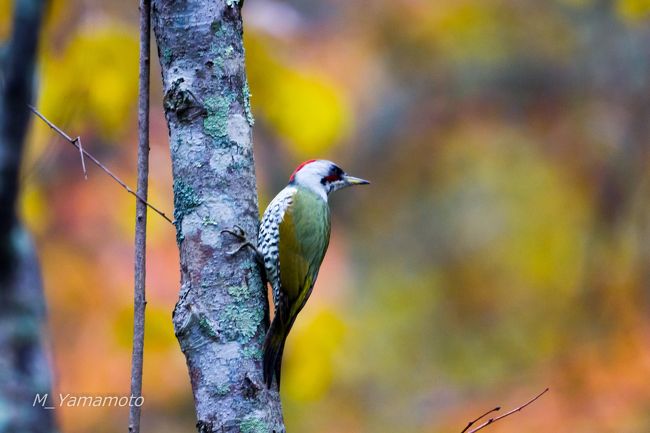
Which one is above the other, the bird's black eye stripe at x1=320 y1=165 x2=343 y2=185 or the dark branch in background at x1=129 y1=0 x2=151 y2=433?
the bird's black eye stripe at x1=320 y1=165 x2=343 y2=185

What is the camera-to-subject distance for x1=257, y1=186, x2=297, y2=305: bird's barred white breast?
3057 millimetres

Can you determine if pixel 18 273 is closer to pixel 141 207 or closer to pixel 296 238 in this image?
pixel 141 207

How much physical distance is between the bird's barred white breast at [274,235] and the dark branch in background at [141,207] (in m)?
0.46

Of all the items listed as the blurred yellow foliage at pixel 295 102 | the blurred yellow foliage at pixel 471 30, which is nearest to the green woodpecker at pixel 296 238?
the blurred yellow foliage at pixel 295 102

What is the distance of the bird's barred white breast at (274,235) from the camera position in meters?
3.06

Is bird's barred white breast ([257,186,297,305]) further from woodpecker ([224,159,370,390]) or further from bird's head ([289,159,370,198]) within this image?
bird's head ([289,159,370,198])

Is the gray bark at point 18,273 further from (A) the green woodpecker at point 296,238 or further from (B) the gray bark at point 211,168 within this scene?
(A) the green woodpecker at point 296,238

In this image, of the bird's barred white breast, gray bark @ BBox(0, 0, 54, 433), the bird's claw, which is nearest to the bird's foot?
the bird's claw

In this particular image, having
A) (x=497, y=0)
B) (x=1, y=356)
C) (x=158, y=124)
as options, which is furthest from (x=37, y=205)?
(x=497, y=0)

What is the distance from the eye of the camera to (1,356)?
2.78 meters

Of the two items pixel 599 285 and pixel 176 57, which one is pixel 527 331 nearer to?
pixel 599 285

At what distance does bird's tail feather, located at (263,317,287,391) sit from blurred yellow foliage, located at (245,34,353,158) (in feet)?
7.50

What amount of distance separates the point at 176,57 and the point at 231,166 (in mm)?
393

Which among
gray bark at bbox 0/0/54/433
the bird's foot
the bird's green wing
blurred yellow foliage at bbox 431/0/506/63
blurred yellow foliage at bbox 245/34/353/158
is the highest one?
blurred yellow foliage at bbox 431/0/506/63
